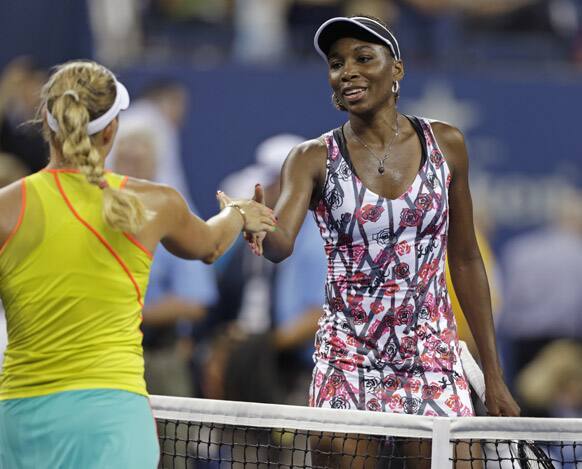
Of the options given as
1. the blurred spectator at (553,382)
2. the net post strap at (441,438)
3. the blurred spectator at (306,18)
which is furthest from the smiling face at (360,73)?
the blurred spectator at (306,18)

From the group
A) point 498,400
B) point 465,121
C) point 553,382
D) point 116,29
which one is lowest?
point 498,400

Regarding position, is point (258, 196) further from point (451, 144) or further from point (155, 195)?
point (155, 195)

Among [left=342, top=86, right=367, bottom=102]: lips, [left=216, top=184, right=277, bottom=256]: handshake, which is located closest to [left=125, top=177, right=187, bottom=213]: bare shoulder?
[left=216, top=184, right=277, bottom=256]: handshake

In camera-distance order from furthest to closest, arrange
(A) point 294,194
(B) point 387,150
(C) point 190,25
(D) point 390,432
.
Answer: (C) point 190,25
(B) point 387,150
(A) point 294,194
(D) point 390,432

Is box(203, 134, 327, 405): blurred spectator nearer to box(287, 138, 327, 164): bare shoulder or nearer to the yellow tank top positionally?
box(287, 138, 327, 164): bare shoulder

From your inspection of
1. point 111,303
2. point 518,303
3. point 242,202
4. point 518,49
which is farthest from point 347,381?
point 518,49

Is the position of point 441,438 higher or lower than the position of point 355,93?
lower

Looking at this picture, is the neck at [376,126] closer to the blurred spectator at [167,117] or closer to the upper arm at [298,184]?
the upper arm at [298,184]

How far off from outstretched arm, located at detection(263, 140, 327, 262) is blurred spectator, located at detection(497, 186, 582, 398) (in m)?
5.74

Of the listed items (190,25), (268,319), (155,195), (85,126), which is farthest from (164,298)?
(85,126)

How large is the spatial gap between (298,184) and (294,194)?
4 centimetres

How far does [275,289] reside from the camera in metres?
9.48

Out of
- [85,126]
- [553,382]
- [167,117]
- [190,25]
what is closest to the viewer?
[85,126]

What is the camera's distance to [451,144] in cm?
502
